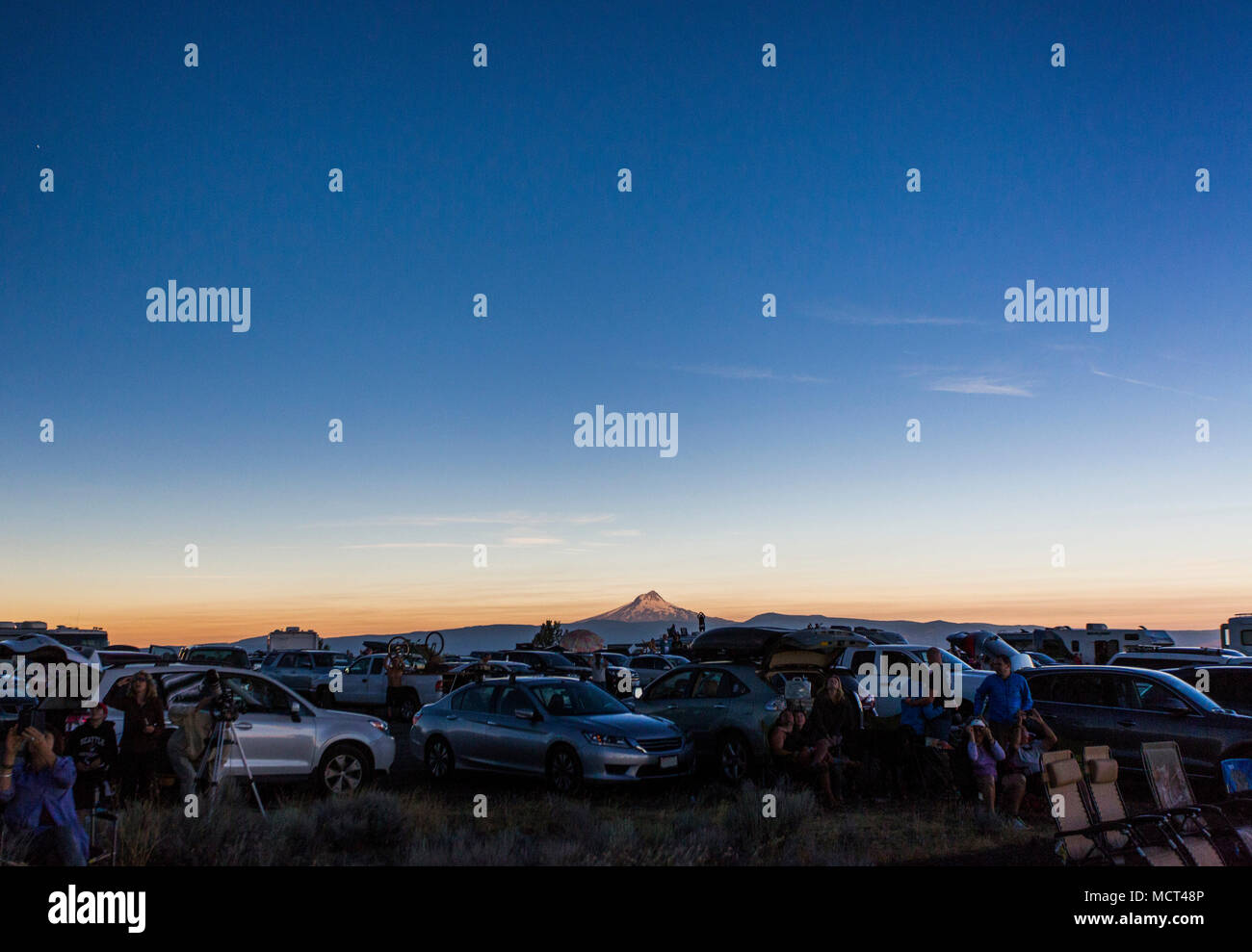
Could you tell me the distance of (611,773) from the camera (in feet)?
40.1

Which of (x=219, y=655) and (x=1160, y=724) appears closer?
(x=1160, y=724)

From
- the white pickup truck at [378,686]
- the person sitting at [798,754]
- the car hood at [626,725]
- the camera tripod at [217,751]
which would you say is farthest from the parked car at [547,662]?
the camera tripod at [217,751]

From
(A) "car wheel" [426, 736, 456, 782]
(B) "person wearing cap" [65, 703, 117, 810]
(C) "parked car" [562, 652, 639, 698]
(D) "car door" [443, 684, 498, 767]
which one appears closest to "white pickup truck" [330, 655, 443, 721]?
(C) "parked car" [562, 652, 639, 698]

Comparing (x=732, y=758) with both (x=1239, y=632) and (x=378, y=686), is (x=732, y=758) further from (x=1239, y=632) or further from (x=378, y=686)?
(x=1239, y=632)

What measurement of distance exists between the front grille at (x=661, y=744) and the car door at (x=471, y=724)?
2.34 m

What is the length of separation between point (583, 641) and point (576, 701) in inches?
1322

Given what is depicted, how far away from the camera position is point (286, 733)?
11805 millimetres

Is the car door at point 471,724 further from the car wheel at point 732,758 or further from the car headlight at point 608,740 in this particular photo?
the car wheel at point 732,758

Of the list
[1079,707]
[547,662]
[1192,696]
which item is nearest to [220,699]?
[1079,707]

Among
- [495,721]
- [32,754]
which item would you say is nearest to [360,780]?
[495,721]
